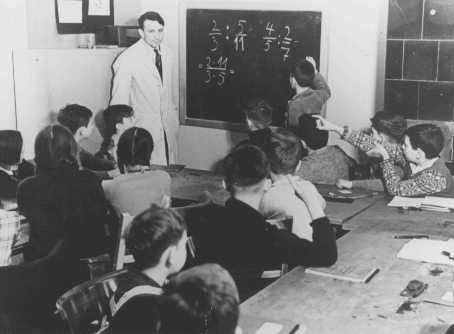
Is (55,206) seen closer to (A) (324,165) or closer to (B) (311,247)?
(B) (311,247)

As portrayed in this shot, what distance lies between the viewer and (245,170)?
255cm

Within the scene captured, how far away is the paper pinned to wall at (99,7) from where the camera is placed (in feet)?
17.1

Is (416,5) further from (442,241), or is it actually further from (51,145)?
(51,145)

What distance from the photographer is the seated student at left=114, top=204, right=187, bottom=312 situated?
1.96 metres

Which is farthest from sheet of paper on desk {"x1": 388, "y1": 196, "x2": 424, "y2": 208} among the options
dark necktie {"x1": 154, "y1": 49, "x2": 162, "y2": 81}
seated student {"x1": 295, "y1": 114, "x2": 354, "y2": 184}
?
dark necktie {"x1": 154, "y1": 49, "x2": 162, "y2": 81}

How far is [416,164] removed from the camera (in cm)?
359

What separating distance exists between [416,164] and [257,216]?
4.74 ft

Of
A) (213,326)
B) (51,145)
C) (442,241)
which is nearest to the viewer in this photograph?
(213,326)

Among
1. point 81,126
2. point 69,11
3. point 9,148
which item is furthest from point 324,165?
point 69,11

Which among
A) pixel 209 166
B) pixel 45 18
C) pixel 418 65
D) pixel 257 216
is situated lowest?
pixel 209 166

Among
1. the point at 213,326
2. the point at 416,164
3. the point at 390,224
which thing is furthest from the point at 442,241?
the point at 213,326

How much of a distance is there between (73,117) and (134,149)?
1.03 metres

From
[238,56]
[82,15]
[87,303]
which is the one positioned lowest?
[87,303]

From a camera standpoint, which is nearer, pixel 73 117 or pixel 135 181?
pixel 135 181
